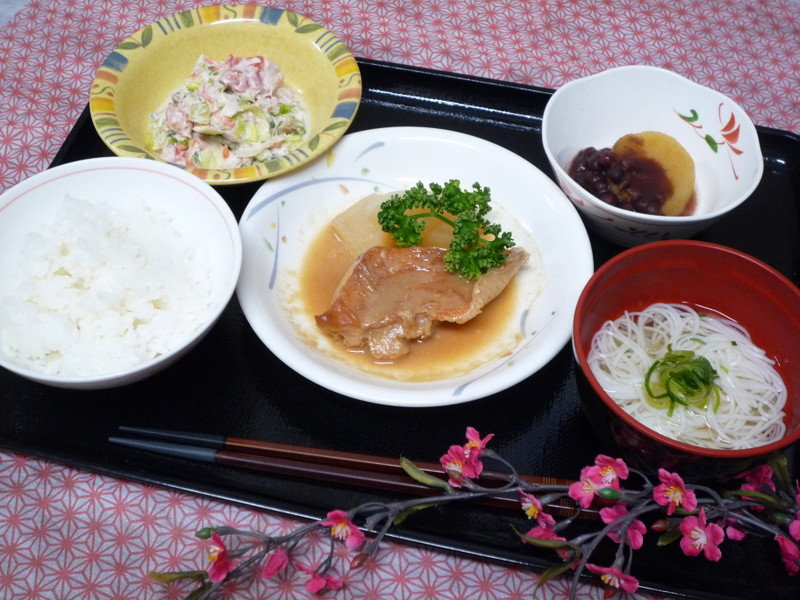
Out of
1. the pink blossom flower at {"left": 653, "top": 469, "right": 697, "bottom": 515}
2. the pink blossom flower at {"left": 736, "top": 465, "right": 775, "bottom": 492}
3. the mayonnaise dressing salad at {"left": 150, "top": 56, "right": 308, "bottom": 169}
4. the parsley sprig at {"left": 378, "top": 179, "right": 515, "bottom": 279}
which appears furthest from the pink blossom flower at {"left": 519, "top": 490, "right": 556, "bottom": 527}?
the mayonnaise dressing salad at {"left": 150, "top": 56, "right": 308, "bottom": 169}

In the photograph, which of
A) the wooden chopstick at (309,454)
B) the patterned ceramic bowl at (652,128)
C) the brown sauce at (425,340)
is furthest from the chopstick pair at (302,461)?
the patterned ceramic bowl at (652,128)

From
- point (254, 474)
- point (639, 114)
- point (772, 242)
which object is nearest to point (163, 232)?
point (254, 474)

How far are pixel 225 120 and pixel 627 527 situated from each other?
6.45 feet

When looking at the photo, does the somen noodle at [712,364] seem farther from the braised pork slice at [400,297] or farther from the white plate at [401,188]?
the braised pork slice at [400,297]

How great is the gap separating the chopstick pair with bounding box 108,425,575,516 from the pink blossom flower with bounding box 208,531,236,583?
251 mm

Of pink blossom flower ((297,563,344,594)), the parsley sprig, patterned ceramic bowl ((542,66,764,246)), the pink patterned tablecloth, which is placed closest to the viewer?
pink blossom flower ((297,563,344,594))

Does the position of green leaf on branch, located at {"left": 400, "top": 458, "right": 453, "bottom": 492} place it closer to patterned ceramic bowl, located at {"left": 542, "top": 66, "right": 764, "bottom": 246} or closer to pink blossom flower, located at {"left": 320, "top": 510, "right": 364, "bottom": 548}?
pink blossom flower, located at {"left": 320, "top": 510, "right": 364, "bottom": 548}

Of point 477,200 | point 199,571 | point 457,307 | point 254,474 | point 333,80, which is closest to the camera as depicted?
point 199,571

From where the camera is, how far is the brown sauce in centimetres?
210

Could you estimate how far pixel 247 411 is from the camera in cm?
199

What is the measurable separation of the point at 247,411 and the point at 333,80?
134 centimetres

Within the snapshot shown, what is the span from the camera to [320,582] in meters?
1.63

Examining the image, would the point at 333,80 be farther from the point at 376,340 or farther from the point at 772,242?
the point at 772,242

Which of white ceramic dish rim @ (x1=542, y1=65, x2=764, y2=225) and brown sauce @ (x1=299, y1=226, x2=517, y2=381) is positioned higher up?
white ceramic dish rim @ (x1=542, y1=65, x2=764, y2=225)
